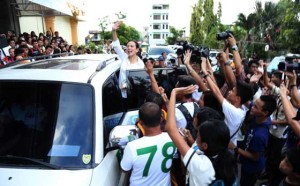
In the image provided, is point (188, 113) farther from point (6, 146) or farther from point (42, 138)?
point (6, 146)

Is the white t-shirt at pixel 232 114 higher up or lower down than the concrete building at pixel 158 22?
lower down

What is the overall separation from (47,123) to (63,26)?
73.4ft

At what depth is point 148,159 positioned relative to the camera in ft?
6.68

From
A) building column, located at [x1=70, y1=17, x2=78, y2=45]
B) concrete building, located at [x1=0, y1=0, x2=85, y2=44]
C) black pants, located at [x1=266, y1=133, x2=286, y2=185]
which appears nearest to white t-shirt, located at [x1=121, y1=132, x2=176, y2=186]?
black pants, located at [x1=266, y1=133, x2=286, y2=185]

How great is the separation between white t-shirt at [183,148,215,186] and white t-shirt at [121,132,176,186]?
0.37m

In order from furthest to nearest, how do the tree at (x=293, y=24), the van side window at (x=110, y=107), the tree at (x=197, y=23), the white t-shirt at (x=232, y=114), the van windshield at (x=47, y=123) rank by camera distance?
the tree at (x=197, y=23) < the tree at (x=293, y=24) < the white t-shirt at (x=232, y=114) < the van side window at (x=110, y=107) < the van windshield at (x=47, y=123)

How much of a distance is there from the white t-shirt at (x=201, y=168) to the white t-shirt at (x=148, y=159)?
1.21 feet

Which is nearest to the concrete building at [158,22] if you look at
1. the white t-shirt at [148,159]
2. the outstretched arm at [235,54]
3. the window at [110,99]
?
the outstretched arm at [235,54]

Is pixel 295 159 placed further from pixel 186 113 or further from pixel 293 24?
pixel 293 24

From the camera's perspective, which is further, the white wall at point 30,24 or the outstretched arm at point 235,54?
the white wall at point 30,24

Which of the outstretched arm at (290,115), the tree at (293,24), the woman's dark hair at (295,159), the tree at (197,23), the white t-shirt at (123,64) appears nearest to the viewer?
the woman's dark hair at (295,159)

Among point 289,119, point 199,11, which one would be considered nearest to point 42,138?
point 289,119

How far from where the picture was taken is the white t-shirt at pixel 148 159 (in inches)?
79.0

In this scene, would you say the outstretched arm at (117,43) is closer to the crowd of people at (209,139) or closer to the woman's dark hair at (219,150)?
the crowd of people at (209,139)
